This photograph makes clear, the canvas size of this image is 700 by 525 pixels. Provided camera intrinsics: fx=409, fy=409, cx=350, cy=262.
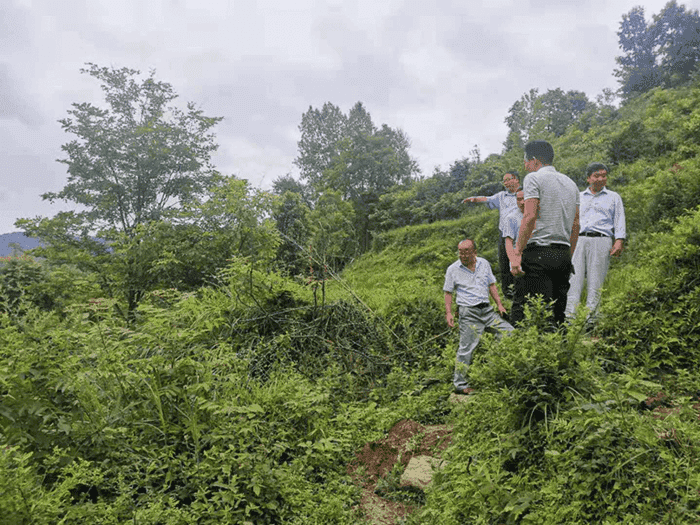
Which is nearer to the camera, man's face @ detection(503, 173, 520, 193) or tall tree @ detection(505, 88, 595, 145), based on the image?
man's face @ detection(503, 173, 520, 193)

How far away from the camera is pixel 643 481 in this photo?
1819mm

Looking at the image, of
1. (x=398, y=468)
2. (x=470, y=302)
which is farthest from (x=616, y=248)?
(x=398, y=468)

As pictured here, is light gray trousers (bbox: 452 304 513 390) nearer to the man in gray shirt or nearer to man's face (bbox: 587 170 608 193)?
the man in gray shirt

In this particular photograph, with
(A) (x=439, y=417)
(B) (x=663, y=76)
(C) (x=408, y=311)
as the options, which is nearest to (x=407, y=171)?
(B) (x=663, y=76)

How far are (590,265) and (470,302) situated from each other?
1.44m

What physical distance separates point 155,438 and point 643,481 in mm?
3006

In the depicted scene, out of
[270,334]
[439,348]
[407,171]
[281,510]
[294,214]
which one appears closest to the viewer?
[281,510]

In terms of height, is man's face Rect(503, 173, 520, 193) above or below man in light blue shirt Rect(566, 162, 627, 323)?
above

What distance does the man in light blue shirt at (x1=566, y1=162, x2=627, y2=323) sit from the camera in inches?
175

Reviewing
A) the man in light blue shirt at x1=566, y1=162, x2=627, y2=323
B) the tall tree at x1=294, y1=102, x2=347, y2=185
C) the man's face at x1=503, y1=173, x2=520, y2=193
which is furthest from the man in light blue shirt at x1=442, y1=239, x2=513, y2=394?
the tall tree at x1=294, y1=102, x2=347, y2=185

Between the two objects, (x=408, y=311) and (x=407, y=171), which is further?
(x=407, y=171)

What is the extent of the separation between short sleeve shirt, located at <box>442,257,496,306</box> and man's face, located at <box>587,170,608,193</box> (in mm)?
1581

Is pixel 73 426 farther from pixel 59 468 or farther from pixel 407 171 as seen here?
pixel 407 171

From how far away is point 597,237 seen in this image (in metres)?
4.52
